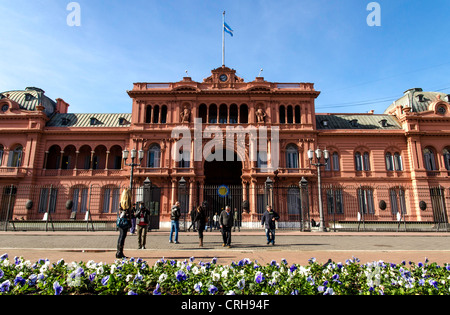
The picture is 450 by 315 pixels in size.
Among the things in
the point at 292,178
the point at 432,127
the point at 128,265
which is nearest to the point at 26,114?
the point at 292,178

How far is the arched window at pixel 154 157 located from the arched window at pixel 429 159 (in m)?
31.0

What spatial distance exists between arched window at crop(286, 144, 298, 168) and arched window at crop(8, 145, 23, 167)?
30641 mm

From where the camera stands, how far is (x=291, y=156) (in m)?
30.6

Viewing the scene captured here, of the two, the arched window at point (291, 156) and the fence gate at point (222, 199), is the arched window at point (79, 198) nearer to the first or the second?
the fence gate at point (222, 199)

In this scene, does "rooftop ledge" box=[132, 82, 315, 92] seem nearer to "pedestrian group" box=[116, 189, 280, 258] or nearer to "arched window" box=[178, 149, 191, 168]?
"arched window" box=[178, 149, 191, 168]

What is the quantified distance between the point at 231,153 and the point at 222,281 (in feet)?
89.8

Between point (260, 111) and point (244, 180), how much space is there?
8.26 metres

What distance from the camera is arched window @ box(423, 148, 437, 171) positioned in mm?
30969

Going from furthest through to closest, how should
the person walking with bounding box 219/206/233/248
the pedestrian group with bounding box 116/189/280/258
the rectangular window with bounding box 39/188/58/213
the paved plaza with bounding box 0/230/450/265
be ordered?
1. the rectangular window with bounding box 39/188/58/213
2. the person walking with bounding box 219/206/233/248
3. the paved plaza with bounding box 0/230/450/265
4. the pedestrian group with bounding box 116/189/280/258

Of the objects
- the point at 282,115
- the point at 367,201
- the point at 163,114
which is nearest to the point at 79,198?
the point at 163,114

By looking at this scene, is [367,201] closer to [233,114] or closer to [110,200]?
[233,114]

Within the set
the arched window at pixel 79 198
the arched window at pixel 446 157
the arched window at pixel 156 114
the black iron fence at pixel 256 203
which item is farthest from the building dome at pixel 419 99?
the arched window at pixel 79 198

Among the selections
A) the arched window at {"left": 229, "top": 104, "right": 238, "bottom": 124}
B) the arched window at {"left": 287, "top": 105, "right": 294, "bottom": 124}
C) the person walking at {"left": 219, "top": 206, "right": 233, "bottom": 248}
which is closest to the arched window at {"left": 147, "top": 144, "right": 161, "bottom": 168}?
the arched window at {"left": 229, "top": 104, "right": 238, "bottom": 124}
